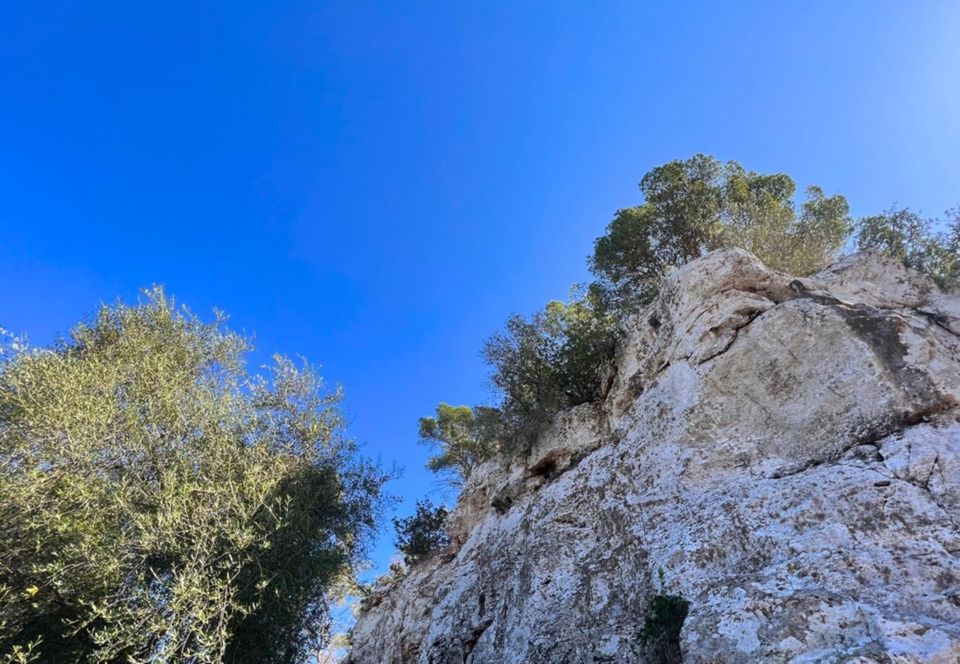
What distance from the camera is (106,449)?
12.6m

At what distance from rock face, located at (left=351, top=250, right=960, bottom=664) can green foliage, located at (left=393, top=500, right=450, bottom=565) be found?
410cm

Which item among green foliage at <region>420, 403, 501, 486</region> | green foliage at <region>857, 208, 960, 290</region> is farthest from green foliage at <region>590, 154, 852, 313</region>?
green foliage at <region>420, 403, 501, 486</region>

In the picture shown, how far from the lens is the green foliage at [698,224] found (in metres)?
21.4

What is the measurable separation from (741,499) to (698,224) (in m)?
15.5

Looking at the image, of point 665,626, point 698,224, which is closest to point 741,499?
point 665,626

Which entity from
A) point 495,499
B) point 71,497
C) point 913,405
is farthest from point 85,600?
point 913,405

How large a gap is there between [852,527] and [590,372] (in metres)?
11.6

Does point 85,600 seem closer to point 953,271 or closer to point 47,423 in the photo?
point 47,423

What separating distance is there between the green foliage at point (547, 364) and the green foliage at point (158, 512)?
21.8ft

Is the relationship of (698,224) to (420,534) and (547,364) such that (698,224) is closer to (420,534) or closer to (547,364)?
(547,364)

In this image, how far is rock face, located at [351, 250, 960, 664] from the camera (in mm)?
6688

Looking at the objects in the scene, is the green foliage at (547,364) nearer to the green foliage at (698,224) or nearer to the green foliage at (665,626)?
the green foliage at (698,224)

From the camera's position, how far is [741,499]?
934 cm

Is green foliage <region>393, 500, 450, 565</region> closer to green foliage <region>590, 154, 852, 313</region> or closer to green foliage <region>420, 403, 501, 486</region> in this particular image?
green foliage <region>420, 403, 501, 486</region>
